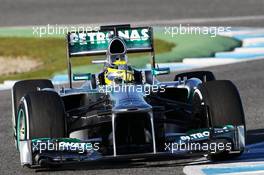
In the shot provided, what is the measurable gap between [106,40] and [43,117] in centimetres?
228

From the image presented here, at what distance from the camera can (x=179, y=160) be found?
9.70 meters

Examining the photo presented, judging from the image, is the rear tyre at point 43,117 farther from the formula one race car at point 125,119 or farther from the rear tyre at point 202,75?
the rear tyre at point 202,75

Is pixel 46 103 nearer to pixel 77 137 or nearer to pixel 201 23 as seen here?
pixel 77 137

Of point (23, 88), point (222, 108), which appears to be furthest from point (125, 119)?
point (23, 88)

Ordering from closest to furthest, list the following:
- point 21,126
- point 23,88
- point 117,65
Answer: point 21,126, point 117,65, point 23,88

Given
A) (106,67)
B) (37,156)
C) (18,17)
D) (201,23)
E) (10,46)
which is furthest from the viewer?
(18,17)

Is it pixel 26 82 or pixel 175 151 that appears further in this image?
pixel 26 82

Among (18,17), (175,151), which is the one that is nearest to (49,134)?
(175,151)

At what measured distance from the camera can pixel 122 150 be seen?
920 cm

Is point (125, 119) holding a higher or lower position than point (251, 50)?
higher

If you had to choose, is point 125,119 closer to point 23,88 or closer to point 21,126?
point 21,126

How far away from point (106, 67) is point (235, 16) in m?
15.3

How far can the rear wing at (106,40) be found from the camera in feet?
37.3

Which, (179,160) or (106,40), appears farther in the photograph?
(106,40)
